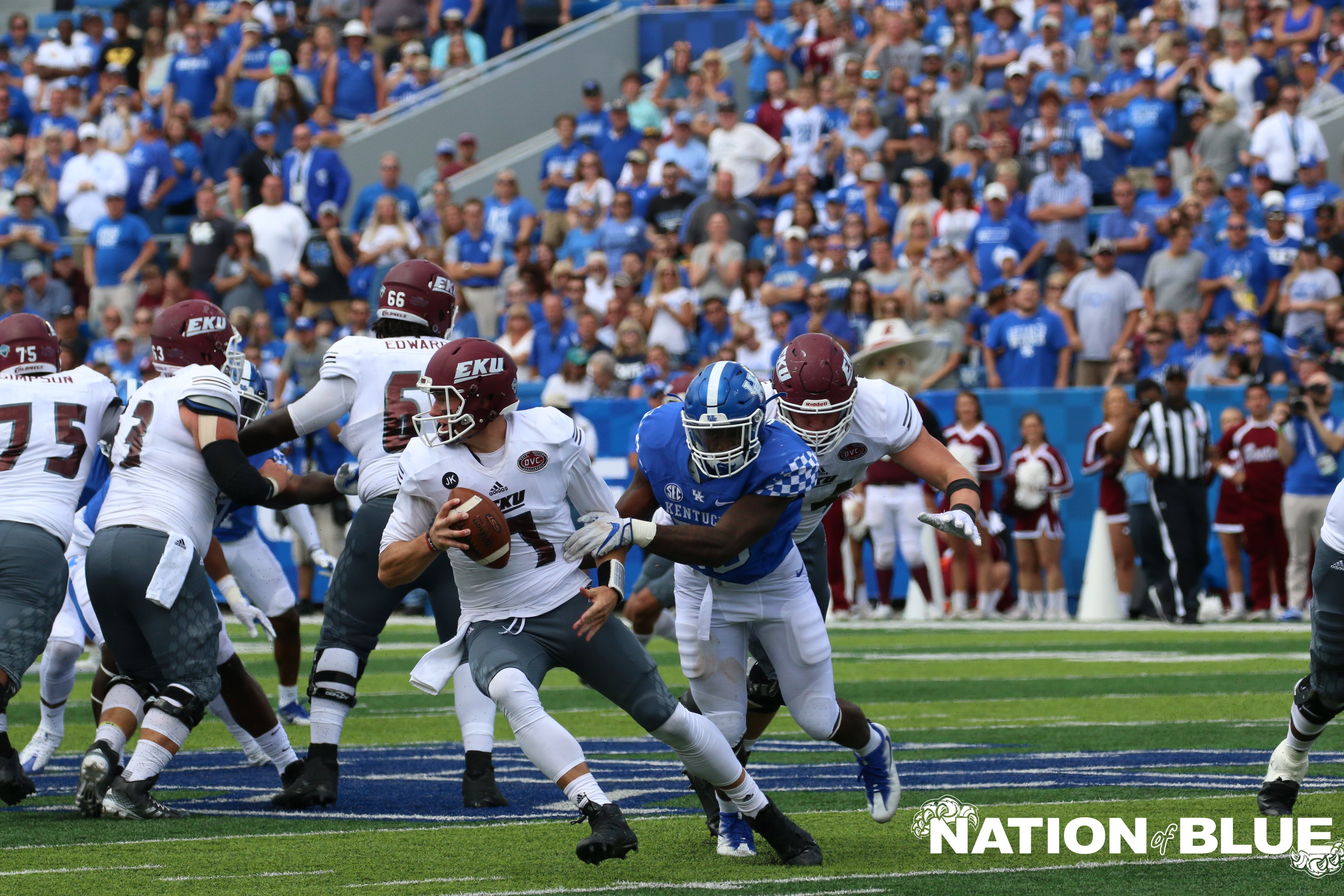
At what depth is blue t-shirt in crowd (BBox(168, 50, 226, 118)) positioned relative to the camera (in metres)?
20.2

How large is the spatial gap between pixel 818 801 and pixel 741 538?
1.64 meters

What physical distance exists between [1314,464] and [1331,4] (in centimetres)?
568

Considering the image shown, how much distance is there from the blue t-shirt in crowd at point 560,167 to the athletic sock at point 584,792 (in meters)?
13.3

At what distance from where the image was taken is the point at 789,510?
5363mm

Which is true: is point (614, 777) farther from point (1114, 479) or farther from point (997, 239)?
point (997, 239)

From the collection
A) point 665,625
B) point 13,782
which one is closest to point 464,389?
point 13,782

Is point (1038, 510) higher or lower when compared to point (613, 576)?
lower

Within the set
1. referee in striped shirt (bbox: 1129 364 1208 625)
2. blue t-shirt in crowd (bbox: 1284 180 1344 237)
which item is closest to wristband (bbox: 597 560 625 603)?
referee in striped shirt (bbox: 1129 364 1208 625)

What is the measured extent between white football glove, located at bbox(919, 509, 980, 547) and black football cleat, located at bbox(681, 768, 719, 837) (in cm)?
103

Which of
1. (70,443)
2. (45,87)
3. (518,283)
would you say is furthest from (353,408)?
(45,87)

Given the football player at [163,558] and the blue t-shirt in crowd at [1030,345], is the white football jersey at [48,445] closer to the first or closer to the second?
the football player at [163,558]

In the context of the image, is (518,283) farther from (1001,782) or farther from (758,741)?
(1001,782)

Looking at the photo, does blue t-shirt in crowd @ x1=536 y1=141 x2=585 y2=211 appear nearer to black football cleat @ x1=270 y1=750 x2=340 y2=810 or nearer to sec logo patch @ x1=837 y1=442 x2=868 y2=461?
black football cleat @ x1=270 y1=750 x2=340 y2=810

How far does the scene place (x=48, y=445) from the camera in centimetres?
639
